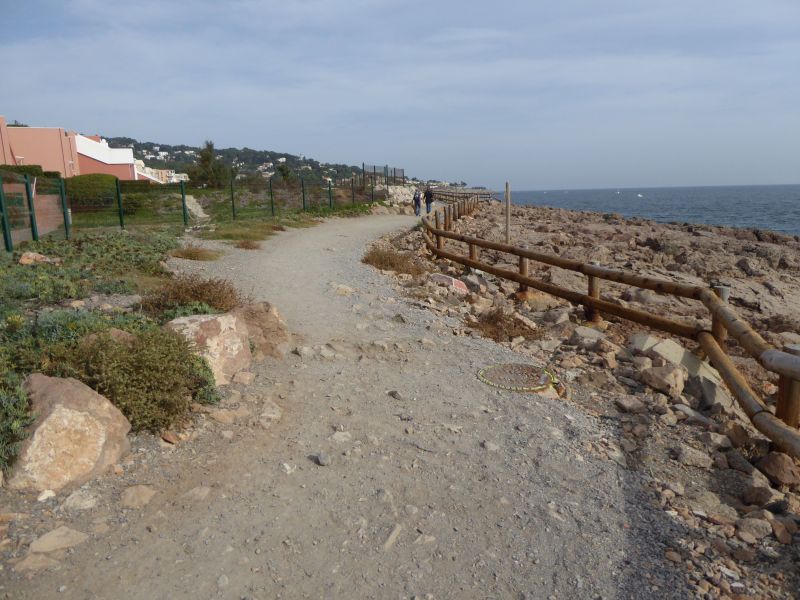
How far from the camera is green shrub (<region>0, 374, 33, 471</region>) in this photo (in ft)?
A: 13.2

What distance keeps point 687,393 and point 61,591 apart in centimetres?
578

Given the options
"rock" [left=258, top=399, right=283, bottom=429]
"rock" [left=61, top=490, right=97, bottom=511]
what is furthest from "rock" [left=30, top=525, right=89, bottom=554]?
"rock" [left=258, top=399, right=283, bottom=429]

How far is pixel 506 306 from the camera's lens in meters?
9.94

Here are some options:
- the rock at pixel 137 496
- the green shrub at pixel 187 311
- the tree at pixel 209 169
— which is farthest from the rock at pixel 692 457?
the tree at pixel 209 169

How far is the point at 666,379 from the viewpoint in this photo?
6352mm

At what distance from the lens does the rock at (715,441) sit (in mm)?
5145

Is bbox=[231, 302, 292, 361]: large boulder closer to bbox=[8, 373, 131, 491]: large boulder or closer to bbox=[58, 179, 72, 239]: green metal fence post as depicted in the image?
bbox=[8, 373, 131, 491]: large boulder

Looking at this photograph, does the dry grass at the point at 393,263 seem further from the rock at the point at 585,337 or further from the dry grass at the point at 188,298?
the dry grass at the point at 188,298

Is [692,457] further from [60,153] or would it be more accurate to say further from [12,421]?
[60,153]

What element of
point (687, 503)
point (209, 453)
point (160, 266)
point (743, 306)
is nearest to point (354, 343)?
point (209, 453)

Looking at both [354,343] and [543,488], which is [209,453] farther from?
[354,343]

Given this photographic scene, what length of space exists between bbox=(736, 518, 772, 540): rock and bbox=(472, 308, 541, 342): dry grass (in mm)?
4255

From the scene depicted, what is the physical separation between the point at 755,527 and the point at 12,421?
4876 millimetres

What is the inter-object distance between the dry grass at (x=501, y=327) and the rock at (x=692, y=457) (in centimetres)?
326
